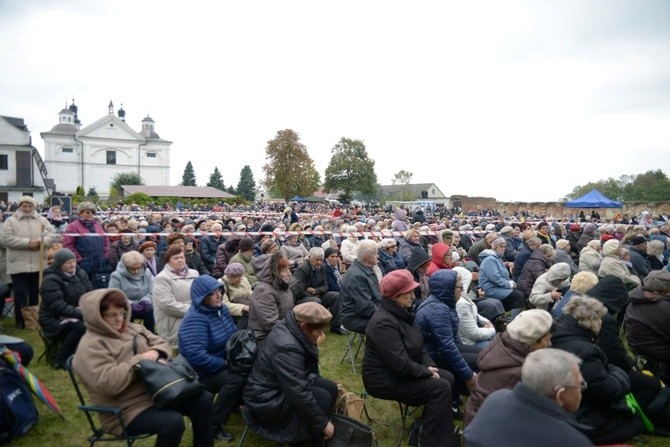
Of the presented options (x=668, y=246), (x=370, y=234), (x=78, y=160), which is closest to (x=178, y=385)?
(x=370, y=234)

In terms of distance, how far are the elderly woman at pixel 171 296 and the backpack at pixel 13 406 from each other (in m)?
1.46

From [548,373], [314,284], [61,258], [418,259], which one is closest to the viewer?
[548,373]

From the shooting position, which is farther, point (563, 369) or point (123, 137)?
point (123, 137)

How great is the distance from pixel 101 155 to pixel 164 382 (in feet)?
270

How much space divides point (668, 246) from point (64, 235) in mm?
13531

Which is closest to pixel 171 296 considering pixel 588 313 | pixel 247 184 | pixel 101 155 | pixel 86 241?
pixel 86 241

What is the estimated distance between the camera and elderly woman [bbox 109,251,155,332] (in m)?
5.90

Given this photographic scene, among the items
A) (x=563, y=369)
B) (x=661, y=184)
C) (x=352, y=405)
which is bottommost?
(x=352, y=405)

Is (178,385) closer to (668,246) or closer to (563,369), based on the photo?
(563,369)

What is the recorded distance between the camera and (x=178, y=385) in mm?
3182

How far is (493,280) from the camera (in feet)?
23.3

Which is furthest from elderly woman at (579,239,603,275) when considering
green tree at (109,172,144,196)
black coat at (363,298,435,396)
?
green tree at (109,172,144,196)

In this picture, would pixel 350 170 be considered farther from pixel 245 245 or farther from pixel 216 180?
pixel 245 245

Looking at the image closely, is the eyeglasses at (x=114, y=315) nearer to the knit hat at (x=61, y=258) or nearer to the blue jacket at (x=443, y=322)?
the knit hat at (x=61, y=258)
